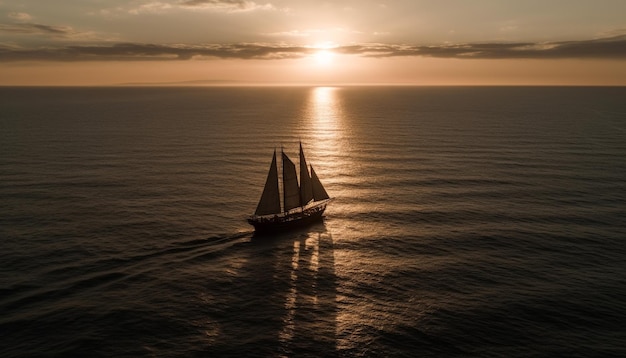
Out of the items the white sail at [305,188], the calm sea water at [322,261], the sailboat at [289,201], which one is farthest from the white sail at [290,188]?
the calm sea water at [322,261]

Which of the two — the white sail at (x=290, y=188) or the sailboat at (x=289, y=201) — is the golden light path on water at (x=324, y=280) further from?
the white sail at (x=290, y=188)

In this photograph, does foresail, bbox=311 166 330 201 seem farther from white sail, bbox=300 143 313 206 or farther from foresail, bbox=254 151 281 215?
foresail, bbox=254 151 281 215

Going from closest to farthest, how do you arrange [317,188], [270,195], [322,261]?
[322,261] → [270,195] → [317,188]

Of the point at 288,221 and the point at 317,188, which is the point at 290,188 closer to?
the point at 317,188

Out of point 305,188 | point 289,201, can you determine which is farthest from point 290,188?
point 305,188

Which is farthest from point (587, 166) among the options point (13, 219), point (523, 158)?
point (13, 219)

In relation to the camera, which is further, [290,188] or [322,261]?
[290,188]

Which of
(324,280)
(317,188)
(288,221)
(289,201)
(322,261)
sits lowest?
(324,280)

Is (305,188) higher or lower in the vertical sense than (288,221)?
higher
